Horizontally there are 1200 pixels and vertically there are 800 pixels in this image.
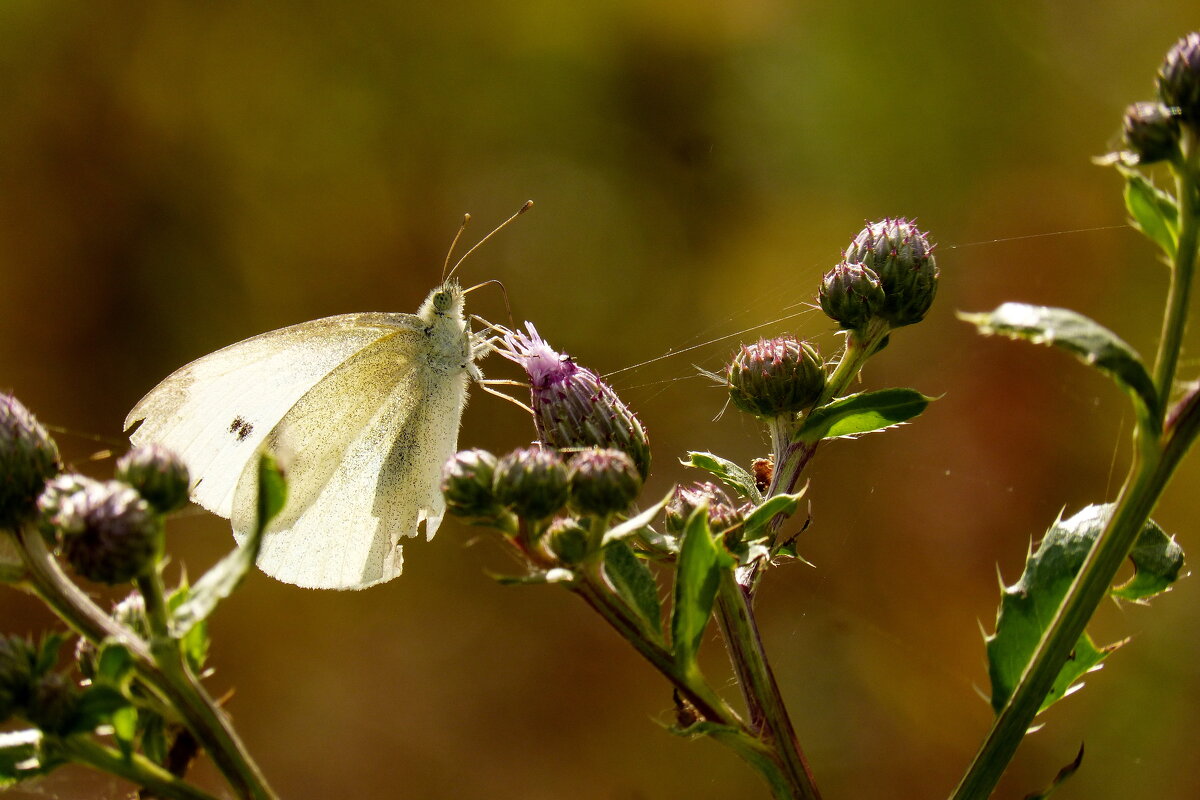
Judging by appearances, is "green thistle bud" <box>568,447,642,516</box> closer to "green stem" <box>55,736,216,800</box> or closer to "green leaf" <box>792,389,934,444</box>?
"green leaf" <box>792,389,934,444</box>

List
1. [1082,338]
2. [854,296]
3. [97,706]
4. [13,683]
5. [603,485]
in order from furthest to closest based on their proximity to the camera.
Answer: [854,296] < [603,485] < [13,683] < [97,706] < [1082,338]

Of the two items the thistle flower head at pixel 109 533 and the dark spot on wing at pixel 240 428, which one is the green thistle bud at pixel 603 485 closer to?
the thistle flower head at pixel 109 533

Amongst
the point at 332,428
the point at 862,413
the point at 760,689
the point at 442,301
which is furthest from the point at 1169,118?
the point at 332,428

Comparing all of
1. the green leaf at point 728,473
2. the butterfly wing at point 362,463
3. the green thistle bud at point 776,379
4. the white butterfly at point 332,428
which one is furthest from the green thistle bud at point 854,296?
the butterfly wing at point 362,463

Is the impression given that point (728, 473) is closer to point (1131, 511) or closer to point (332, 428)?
point (1131, 511)

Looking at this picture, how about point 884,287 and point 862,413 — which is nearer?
point 862,413

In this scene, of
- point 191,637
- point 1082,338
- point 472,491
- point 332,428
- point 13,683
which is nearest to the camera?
point 1082,338

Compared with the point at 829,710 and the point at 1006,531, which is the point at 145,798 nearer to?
the point at 829,710
